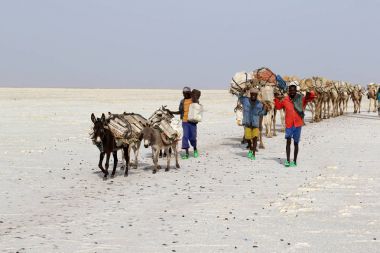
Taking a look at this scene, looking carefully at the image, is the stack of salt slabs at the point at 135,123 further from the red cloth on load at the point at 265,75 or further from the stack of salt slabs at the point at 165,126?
the red cloth on load at the point at 265,75

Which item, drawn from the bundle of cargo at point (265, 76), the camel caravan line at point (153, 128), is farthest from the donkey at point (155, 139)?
the bundle of cargo at point (265, 76)

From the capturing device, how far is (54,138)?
2042 cm

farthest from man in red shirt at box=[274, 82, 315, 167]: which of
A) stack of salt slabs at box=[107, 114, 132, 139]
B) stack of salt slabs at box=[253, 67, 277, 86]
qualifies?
stack of salt slabs at box=[253, 67, 277, 86]

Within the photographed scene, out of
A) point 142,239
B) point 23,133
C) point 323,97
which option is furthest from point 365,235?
point 323,97

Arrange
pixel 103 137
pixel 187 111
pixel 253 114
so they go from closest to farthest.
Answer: pixel 103 137, pixel 253 114, pixel 187 111

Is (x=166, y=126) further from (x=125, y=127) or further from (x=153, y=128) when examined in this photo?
(x=125, y=127)

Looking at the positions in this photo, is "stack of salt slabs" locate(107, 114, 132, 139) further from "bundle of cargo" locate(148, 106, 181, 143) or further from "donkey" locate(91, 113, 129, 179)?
"bundle of cargo" locate(148, 106, 181, 143)

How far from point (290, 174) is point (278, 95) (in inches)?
294

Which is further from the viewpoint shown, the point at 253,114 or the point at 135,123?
the point at 253,114

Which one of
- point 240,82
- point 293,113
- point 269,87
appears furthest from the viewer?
point 269,87

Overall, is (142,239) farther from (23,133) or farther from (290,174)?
(23,133)

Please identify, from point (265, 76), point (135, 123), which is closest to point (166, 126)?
point (135, 123)

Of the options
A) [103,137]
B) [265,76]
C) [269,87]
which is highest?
[265,76]

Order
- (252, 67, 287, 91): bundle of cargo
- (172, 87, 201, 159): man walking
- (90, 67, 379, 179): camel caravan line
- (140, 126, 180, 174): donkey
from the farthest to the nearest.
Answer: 1. (252, 67, 287, 91): bundle of cargo
2. (172, 87, 201, 159): man walking
3. (140, 126, 180, 174): donkey
4. (90, 67, 379, 179): camel caravan line
